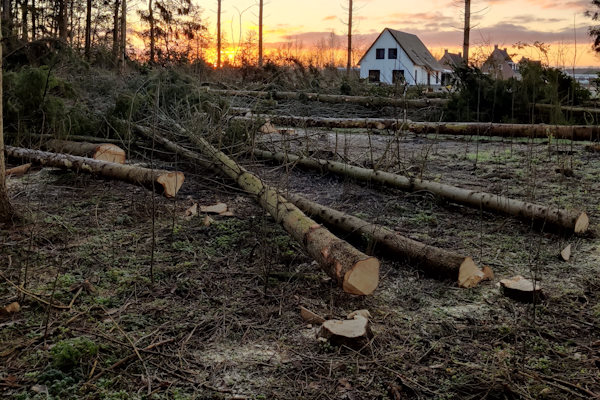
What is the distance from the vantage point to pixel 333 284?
3707 mm

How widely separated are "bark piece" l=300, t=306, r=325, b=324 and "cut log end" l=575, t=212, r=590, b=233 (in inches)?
114

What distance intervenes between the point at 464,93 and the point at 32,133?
29.6 feet

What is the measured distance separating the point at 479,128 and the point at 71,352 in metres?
8.86

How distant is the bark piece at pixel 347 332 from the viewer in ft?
9.36

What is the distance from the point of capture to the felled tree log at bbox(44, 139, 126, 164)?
7054 mm

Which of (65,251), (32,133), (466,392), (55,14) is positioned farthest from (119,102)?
(55,14)

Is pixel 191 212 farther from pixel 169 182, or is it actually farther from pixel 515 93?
pixel 515 93

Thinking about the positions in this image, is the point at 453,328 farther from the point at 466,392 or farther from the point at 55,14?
the point at 55,14

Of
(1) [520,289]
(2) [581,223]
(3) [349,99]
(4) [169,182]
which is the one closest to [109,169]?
(4) [169,182]

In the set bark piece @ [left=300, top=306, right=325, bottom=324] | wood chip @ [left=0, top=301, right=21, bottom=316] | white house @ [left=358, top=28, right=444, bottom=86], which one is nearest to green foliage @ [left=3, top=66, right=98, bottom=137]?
wood chip @ [left=0, top=301, right=21, bottom=316]

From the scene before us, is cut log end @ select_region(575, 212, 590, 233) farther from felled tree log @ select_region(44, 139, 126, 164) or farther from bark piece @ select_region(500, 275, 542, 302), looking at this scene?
felled tree log @ select_region(44, 139, 126, 164)

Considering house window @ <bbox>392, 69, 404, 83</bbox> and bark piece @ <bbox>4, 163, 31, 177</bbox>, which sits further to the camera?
house window @ <bbox>392, 69, 404, 83</bbox>

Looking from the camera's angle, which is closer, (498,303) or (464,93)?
(498,303)

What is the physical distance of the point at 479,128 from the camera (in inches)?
384
